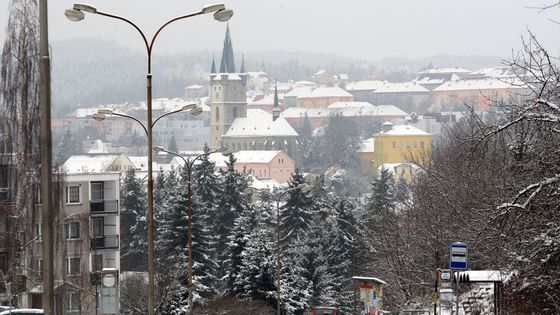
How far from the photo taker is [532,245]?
13070 mm

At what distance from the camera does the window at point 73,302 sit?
123 ft

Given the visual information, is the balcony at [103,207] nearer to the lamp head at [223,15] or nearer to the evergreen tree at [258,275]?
the evergreen tree at [258,275]

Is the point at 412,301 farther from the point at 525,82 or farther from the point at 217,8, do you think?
the point at 525,82

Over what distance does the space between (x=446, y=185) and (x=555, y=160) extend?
24100 millimetres

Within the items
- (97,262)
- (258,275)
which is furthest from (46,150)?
(97,262)

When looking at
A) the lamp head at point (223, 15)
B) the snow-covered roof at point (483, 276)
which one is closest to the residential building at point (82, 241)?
the lamp head at point (223, 15)

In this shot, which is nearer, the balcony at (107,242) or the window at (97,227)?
the balcony at (107,242)

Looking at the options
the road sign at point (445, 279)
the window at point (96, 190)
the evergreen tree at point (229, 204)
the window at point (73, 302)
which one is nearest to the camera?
the road sign at point (445, 279)

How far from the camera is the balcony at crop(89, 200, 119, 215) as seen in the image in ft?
152

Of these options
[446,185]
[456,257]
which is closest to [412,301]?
[446,185]

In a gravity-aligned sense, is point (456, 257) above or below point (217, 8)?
below

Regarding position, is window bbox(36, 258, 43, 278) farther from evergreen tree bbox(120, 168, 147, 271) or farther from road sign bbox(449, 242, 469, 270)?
evergreen tree bbox(120, 168, 147, 271)

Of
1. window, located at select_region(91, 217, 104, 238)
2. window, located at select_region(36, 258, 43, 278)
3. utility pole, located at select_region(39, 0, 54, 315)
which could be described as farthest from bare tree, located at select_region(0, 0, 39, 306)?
window, located at select_region(91, 217, 104, 238)

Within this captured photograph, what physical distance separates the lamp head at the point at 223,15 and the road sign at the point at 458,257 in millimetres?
4216
